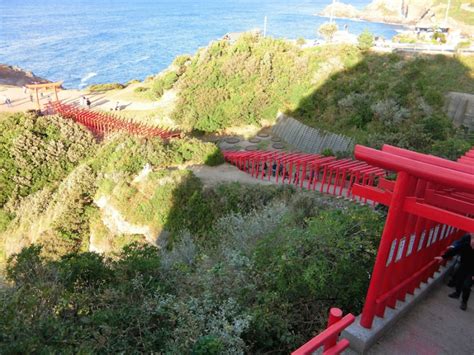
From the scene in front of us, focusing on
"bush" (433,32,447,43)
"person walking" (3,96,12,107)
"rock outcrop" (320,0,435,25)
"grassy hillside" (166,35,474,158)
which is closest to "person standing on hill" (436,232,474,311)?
"grassy hillside" (166,35,474,158)

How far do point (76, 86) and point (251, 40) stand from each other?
39746 mm

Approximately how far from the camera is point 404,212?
153 inches

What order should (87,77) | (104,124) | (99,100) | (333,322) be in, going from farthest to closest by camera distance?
1. (87,77)
2. (99,100)
3. (104,124)
4. (333,322)

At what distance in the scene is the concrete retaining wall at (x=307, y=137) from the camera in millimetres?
18438

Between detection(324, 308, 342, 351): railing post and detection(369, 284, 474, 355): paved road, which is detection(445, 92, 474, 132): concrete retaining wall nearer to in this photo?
detection(369, 284, 474, 355): paved road

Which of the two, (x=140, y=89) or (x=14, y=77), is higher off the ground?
(x=140, y=89)

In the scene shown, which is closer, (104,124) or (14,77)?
(104,124)

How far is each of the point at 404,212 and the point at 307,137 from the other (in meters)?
17.1

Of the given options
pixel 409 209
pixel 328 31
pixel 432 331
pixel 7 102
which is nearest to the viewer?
pixel 409 209

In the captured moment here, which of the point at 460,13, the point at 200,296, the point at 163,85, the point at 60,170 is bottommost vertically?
A: the point at 60,170

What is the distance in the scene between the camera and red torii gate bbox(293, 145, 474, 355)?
11.3ft

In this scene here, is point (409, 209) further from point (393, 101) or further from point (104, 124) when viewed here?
point (104, 124)

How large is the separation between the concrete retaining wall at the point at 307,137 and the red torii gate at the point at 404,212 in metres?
13.2

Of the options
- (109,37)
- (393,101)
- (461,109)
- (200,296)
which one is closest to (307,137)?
(393,101)
